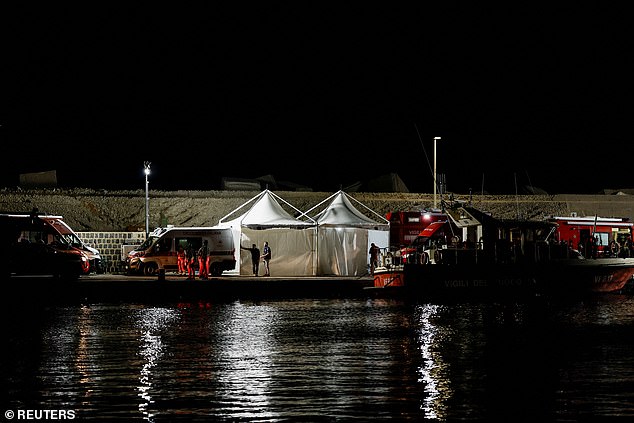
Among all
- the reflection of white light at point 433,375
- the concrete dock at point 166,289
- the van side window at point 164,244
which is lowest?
the reflection of white light at point 433,375

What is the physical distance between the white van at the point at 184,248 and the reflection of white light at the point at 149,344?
13.4 meters

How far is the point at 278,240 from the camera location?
41719 millimetres

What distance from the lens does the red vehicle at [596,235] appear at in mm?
38156

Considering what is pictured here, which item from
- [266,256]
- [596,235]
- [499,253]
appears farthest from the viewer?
[596,235]

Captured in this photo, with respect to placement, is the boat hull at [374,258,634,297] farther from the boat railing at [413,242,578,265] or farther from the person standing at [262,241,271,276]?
the person standing at [262,241,271,276]

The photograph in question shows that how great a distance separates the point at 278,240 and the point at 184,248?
398cm

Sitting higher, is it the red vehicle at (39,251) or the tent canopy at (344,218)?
the tent canopy at (344,218)

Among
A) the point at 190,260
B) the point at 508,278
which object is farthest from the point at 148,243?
the point at 508,278

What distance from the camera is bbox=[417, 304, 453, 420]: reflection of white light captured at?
12.5 meters

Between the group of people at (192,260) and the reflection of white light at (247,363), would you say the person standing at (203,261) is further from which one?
the reflection of white light at (247,363)

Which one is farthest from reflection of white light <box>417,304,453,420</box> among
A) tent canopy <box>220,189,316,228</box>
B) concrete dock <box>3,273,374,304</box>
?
tent canopy <box>220,189,316,228</box>

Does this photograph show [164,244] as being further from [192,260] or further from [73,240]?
[73,240]

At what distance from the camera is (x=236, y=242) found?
4166cm

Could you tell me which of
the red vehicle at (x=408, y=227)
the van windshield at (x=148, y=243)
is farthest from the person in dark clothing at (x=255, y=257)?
the red vehicle at (x=408, y=227)
